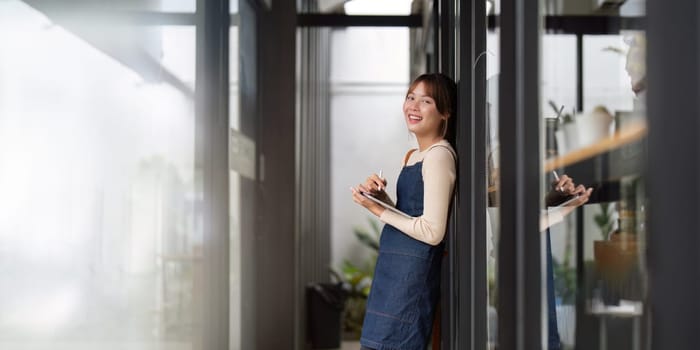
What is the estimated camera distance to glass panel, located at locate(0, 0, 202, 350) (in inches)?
91.2

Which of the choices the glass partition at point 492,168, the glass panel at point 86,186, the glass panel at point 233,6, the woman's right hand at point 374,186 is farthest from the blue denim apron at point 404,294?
the glass panel at point 233,6

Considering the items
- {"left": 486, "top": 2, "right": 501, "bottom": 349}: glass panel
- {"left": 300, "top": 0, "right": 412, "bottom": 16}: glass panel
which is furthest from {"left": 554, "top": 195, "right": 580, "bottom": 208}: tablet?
{"left": 300, "top": 0, "right": 412, "bottom": 16}: glass panel

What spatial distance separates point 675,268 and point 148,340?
228 cm

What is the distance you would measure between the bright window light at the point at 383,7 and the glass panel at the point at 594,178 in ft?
10.2

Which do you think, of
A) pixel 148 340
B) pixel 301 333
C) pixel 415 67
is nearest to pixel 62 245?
pixel 148 340

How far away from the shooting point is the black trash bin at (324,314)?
559 centimetres

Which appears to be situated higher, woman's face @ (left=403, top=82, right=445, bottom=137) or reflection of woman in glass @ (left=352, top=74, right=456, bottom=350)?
woman's face @ (left=403, top=82, right=445, bottom=137)

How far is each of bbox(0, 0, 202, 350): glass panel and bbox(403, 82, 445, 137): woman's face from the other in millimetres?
880

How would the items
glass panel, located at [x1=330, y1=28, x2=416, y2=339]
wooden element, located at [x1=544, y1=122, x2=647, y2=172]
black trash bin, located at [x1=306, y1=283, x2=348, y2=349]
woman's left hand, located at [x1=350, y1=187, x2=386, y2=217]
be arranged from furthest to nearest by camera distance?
glass panel, located at [x1=330, y1=28, x2=416, y2=339] < black trash bin, located at [x1=306, y1=283, x2=348, y2=349] < woman's left hand, located at [x1=350, y1=187, x2=386, y2=217] < wooden element, located at [x1=544, y1=122, x2=647, y2=172]

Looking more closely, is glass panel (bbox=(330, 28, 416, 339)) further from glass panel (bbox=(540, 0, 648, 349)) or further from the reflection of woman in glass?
glass panel (bbox=(540, 0, 648, 349))

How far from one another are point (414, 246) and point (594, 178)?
137 centimetres

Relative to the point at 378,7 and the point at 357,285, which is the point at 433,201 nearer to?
the point at 378,7

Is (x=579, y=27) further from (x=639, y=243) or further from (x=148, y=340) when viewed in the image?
(x=148, y=340)

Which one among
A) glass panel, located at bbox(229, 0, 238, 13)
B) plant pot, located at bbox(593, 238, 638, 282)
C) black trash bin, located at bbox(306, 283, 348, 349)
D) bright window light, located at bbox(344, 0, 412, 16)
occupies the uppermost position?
bright window light, located at bbox(344, 0, 412, 16)
